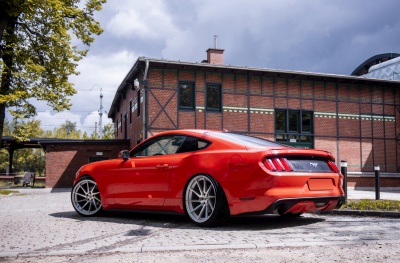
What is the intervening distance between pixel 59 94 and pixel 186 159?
16.5 meters

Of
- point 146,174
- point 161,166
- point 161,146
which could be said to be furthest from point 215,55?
point 161,166

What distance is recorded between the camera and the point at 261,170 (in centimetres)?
554

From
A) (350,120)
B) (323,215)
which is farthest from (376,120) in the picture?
(323,215)

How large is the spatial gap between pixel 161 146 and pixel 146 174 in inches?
18.4

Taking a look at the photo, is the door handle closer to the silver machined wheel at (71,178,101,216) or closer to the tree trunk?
the silver machined wheel at (71,178,101,216)

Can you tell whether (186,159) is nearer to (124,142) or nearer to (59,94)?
(59,94)

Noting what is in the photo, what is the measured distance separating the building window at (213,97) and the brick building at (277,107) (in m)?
0.05

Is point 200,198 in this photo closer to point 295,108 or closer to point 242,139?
point 242,139

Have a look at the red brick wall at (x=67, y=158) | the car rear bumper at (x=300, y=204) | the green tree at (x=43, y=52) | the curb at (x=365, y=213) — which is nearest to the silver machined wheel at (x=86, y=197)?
the car rear bumper at (x=300, y=204)

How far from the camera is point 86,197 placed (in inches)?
301

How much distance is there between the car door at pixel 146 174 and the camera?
21.4 feet

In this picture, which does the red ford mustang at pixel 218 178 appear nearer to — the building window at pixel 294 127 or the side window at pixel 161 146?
the side window at pixel 161 146

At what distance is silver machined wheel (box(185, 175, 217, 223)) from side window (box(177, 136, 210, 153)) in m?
0.50

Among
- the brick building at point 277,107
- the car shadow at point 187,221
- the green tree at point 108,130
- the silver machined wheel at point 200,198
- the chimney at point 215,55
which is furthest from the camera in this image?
the green tree at point 108,130
